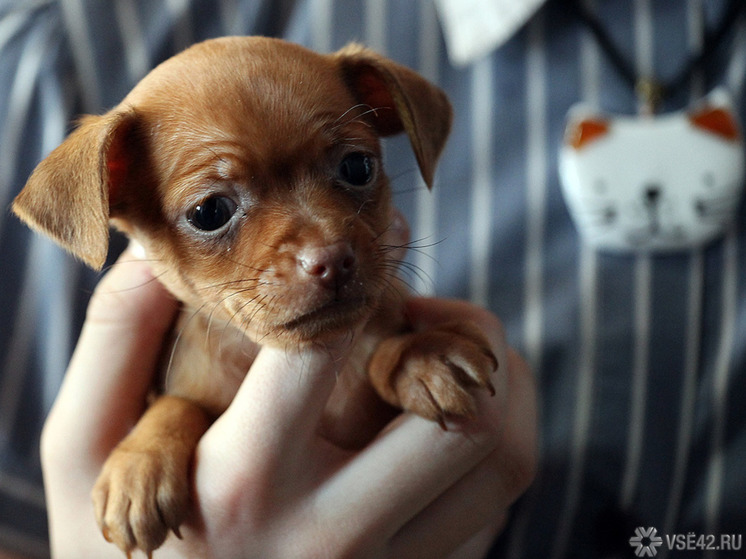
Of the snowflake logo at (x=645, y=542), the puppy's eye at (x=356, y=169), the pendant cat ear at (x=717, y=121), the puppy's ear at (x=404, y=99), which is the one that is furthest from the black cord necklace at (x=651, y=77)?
the snowflake logo at (x=645, y=542)

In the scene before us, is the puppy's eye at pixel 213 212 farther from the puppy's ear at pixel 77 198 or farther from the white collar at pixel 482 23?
the white collar at pixel 482 23

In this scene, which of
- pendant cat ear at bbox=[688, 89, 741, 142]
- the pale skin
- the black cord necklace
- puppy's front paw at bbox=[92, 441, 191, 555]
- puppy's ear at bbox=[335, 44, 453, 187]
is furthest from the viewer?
the black cord necklace

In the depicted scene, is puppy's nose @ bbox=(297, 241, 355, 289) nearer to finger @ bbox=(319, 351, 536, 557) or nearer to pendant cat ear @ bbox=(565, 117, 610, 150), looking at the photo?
finger @ bbox=(319, 351, 536, 557)

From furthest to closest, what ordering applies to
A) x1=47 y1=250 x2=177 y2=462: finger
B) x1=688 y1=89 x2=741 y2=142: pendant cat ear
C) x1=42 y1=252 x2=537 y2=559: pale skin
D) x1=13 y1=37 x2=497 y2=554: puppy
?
x1=688 y1=89 x2=741 y2=142: pendant cat ear, x1=47 y1=250 x2=177 y2=462: finger, x1=42 y1=252 x2=537 y2=559: pale skin, x1=13 y1=37 x2=497 y2=554: puppy

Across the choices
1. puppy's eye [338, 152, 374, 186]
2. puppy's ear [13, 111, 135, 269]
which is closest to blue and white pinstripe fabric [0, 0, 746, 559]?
puppy's eye [338, 152, 374, 186]

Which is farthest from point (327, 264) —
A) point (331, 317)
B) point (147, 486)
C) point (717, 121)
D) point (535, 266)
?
point (717, 121)

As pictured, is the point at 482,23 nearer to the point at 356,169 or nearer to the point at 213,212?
the point at 356,169

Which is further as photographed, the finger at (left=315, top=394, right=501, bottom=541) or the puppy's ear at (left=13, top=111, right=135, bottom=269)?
the finger at (left=315, top=394, right=501, bottom=541)
